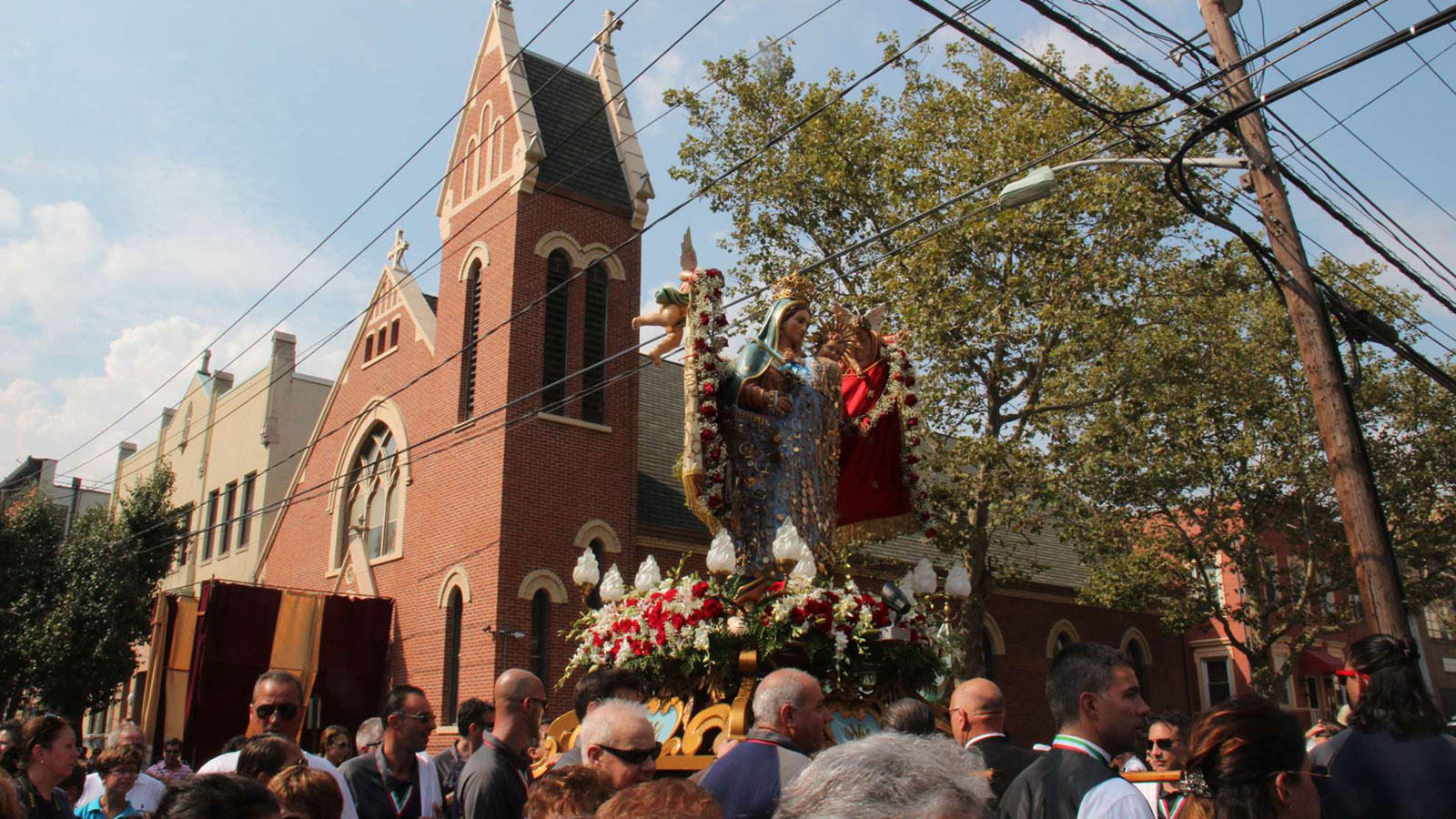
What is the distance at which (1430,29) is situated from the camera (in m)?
7.13

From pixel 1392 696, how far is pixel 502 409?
14.8 m

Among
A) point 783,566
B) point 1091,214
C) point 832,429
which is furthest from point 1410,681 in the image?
point 1091,214

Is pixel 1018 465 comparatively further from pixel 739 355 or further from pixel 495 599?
pixel 739 355

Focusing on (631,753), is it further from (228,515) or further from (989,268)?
(228,515)

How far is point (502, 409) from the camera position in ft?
58.5

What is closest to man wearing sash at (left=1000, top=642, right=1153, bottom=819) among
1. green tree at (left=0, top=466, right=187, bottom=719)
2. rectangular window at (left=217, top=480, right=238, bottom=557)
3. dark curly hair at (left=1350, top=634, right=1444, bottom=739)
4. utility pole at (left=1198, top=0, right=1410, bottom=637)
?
dark curly hair at (left=1350, top=634, right=1444, bottom=739)

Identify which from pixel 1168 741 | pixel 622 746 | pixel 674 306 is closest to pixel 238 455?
pixel 674 306

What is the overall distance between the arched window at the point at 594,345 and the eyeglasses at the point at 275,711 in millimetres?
15292

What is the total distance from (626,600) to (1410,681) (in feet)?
15.9

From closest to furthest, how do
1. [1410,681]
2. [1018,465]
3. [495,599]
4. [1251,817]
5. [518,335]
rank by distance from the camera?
[1251,817] → [1410,681] → [1018,465] → [495,599] → [518,335]

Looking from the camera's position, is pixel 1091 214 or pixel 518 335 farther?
pixel 518 335

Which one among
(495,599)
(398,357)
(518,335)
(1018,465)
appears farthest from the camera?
(398,357)

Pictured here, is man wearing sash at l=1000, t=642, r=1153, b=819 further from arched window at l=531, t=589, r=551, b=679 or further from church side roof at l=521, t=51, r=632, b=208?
church side roof at l=521, t=51, r=632, b=208

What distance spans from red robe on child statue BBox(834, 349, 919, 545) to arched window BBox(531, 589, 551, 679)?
10895 mm
